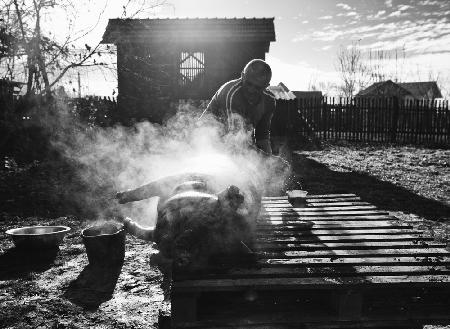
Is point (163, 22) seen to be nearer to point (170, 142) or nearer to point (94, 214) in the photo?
point (170, 142)

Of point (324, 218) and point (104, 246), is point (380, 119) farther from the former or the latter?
point (104, 246)

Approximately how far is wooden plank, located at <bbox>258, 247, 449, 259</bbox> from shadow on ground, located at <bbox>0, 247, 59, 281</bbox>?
2.71m

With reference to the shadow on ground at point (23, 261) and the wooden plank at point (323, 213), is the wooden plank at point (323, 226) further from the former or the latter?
the shadow on ground at point (23, 261)

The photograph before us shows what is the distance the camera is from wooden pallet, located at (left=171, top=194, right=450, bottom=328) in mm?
2189

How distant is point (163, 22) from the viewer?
16.5m

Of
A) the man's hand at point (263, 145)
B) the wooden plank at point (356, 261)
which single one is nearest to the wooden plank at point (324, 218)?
the wooden plank at point (356, 261)

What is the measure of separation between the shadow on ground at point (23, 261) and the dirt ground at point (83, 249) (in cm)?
1

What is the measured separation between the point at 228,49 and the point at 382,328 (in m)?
16.1

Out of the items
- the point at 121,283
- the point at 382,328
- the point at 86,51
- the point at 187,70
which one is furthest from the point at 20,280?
the point at 187,70

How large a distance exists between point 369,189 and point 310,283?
642 cm

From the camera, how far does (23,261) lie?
411 cm

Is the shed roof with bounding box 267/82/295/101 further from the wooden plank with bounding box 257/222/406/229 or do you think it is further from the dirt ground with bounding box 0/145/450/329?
the wooden plank with bounding box 257/222/406/229

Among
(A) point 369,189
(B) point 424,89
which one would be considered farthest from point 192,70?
(B) point 424,89

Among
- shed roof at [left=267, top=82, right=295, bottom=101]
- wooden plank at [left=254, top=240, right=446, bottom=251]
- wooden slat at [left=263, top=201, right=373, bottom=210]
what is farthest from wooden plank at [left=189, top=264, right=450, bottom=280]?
shed roof at [left=267, top=82, right=295, bottom=101]
